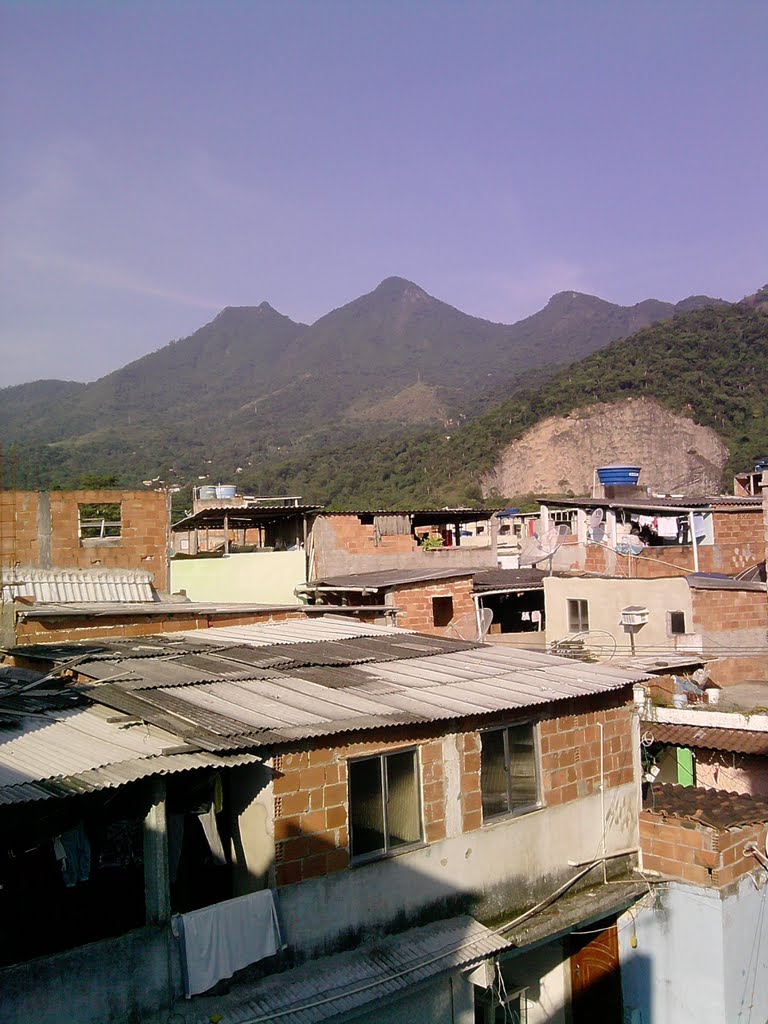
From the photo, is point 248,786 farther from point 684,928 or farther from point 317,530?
point 317,530

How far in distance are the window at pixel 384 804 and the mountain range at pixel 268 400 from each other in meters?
49.8

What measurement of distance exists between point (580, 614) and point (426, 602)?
12.0 ft

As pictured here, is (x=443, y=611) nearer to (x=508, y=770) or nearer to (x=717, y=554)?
(x=717, y=554)

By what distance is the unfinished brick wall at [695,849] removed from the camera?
9.77m

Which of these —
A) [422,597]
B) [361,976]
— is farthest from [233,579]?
[361,976]

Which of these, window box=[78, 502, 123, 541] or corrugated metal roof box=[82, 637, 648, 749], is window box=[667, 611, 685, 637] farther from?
window box=[78, 502, 123, 541]

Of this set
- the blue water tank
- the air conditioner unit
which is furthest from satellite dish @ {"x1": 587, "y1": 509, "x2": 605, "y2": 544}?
the air conditioner unit

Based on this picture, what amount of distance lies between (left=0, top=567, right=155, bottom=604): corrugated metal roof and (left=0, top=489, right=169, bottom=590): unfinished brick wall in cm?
44

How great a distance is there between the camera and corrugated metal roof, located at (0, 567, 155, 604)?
17.6 metres

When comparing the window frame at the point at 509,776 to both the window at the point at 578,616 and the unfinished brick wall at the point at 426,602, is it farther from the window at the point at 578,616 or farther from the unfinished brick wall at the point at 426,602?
the window at the point at 578,616

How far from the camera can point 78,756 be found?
6605 mm

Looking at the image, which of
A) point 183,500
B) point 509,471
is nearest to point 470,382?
point 509,471

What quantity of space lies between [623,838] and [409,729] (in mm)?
3867

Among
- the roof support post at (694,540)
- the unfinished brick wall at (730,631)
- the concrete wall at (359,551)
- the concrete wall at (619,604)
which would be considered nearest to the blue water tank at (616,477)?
the concrete wall at (359,551)
